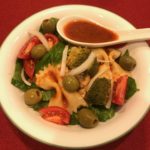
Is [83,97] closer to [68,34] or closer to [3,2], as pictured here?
[68,34]

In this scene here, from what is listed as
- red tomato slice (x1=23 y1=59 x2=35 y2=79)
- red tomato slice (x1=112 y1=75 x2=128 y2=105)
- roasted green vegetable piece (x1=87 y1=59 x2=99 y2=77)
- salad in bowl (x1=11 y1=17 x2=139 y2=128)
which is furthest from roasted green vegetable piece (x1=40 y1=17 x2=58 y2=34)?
red tomato slice (x1=112 y1=75 x2=128 y2=105)

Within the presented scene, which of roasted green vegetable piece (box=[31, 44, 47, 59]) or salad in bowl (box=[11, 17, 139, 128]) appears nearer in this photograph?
salad in bowl (box=[11, 17, 139, 128])

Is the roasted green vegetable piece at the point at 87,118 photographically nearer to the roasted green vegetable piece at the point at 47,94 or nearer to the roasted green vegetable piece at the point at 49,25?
the roasted green vegetable piece at the point at 47,94

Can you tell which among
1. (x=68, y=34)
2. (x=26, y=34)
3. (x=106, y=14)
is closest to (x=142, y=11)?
(x=106, y=14)

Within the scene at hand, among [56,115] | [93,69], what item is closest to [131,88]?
[93,69]

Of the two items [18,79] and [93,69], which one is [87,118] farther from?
[18,79]

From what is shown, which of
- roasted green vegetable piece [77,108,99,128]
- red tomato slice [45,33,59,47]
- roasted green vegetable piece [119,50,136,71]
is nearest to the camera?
roasted green vegetable piece [77,108,99,128]

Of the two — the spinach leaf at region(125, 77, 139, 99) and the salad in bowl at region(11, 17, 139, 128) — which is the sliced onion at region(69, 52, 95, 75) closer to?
the salad in bowl at region(11, 17, 139, 128)
